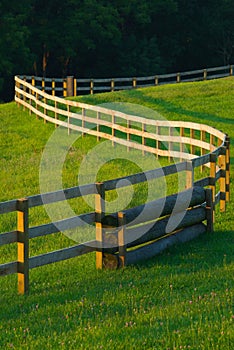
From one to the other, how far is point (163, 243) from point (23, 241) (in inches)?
102

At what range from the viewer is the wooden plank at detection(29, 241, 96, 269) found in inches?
421

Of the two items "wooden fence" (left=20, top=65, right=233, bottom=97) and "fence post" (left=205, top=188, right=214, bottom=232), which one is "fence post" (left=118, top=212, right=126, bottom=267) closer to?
"fence post" (left=205, top=188, right=214, bottom=232)

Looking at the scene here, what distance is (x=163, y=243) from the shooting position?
12.2m

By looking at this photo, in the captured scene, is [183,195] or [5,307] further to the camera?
[183,195]

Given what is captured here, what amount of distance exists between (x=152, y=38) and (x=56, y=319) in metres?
53.1

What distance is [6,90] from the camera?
5481cm

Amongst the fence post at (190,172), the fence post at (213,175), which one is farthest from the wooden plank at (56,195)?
the fence post at (213,175)

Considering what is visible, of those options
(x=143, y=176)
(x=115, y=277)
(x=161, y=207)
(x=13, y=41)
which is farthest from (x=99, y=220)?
(x=13, y=41)

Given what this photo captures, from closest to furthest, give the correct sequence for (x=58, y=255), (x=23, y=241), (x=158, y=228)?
(x=23, y=241) < (x=58, y=255) < (x=158, y=228)

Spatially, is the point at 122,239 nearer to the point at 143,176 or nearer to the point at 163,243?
the point at 163,243

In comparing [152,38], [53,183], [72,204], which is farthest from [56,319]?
[152,38]

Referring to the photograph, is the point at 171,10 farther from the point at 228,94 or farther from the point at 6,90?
the point at 228,94

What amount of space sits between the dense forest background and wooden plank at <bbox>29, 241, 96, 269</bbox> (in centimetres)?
3905

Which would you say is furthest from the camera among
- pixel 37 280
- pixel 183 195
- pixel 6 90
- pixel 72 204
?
pixel 6 90
